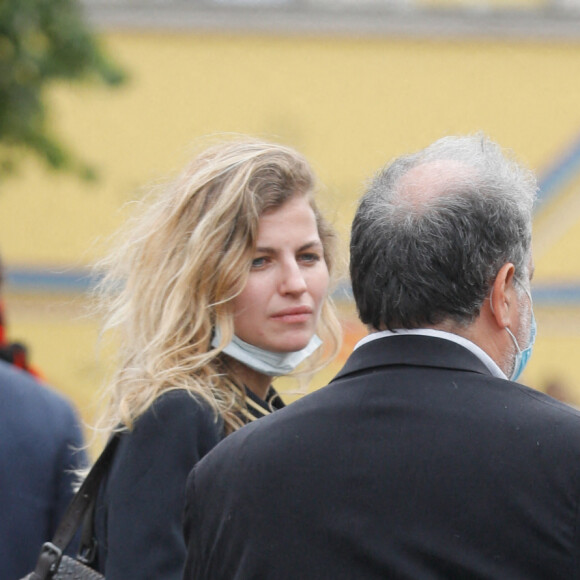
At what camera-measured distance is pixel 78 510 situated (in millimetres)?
2467

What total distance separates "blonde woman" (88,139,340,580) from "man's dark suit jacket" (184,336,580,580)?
42 cm

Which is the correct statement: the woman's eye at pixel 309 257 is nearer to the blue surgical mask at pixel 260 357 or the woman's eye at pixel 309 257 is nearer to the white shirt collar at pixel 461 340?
the blue surgical mask at pixel 260 357

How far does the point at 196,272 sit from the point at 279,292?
20 centimetres

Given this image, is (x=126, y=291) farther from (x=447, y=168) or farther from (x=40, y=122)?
(x=40, y=122)

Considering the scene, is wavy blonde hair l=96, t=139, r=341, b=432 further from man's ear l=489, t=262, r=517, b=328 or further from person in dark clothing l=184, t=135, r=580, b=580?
man's ear l=489, t=262, r=517, b=328

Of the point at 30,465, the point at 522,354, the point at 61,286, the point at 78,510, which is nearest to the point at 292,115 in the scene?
the point at 61,286

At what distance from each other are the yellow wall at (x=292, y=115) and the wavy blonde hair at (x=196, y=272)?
412 inches

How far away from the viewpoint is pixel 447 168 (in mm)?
1907

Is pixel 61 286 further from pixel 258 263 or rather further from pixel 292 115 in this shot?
pixel 258 263

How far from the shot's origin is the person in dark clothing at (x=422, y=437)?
65.8 inches

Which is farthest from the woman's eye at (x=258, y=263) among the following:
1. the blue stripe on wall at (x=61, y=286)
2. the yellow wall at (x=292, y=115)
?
the blue stripe on wall at (x=61, y=286)

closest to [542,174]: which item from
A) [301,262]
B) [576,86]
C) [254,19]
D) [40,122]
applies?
[576,86]

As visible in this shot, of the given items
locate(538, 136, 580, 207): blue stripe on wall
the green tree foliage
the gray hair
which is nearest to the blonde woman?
the gray hair

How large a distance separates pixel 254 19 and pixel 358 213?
39.2 feet
